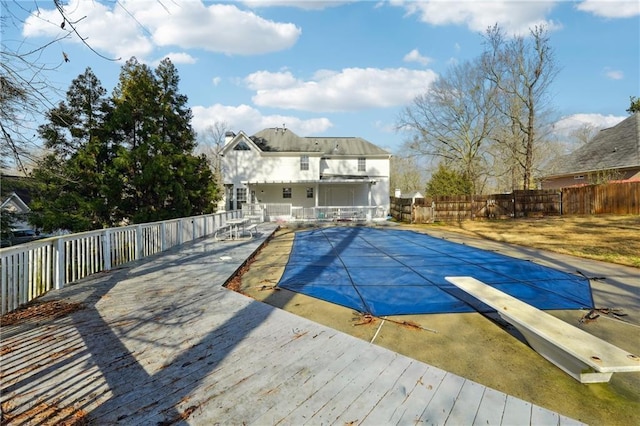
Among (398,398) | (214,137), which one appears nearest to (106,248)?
(398,398)

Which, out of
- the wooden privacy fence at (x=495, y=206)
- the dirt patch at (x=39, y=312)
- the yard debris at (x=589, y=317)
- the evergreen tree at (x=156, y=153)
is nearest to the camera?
the dirt patch at (x=39, y=312)

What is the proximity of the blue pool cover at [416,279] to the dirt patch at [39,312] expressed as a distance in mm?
3127

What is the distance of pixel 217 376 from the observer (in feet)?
8.05

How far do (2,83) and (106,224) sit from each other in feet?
39.5

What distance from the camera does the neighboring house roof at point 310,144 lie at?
22719 mm

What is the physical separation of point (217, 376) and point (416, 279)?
4324mm

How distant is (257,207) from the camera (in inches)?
795

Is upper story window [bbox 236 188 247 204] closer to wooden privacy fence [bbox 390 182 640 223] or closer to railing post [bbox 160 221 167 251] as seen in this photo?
wooden privacy fence [bbox 390 182 640 223]

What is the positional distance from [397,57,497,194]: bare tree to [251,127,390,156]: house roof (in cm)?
676

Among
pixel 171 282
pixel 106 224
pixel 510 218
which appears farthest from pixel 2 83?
pixel 510 218

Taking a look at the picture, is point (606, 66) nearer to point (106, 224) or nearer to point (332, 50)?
point (332, 50)

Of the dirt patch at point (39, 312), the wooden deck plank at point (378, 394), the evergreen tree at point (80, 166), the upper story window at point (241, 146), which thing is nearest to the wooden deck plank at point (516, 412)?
the wooden deck plank at point (378, 394)

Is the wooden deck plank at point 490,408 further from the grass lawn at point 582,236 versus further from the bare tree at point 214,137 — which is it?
the bare tree at point 214,137

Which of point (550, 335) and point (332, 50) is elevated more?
point (332, 50)
